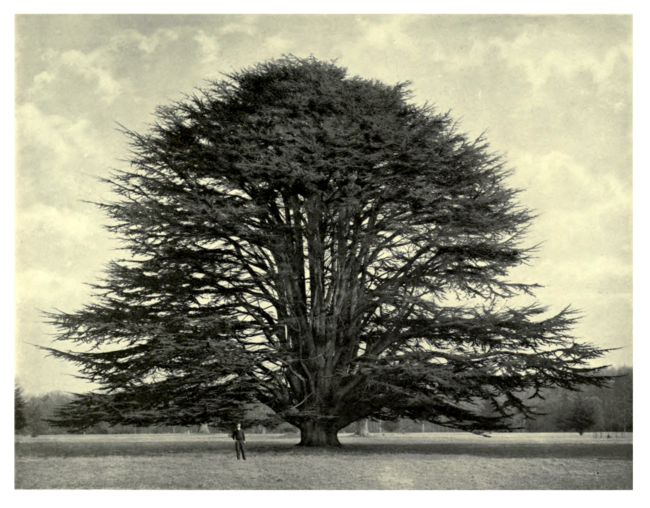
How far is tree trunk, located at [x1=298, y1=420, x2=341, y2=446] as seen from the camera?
1592 cm

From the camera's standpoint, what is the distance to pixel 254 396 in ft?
51.9

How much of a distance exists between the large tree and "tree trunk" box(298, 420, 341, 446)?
57mm

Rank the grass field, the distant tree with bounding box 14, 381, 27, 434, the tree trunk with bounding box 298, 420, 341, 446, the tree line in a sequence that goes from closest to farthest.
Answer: the grass field, the distant tree with bounding box 14, 381, 27, 434, the tree trunk with bounding box 298, 420, 341, 446, the tree line

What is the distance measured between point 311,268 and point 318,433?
4225 mm

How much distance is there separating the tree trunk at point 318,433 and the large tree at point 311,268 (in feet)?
0.19

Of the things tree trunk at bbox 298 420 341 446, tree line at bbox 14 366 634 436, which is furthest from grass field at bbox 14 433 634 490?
tree line at bbox 14 366 634 436

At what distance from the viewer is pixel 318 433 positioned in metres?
16.0

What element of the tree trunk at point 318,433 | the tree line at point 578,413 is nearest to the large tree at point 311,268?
the tree trunk at point 318,433

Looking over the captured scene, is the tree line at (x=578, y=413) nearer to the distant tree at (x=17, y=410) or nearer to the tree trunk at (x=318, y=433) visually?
the distant tree at (x=17, y=410)

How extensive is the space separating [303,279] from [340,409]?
3.46 metres

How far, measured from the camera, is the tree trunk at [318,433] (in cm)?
1592

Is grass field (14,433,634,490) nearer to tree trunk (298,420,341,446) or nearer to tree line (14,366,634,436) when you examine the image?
tree trunk (298,420,341,446)

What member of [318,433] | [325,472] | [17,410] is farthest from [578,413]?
[17,410]
